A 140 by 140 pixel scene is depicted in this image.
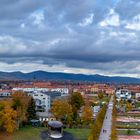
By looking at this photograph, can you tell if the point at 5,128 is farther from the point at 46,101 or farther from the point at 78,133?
the point at 46,101

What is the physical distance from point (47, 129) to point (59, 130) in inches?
112

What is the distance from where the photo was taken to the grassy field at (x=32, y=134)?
Result: 38250 mm

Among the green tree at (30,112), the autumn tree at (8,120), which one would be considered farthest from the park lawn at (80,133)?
the green tree at (30,112)

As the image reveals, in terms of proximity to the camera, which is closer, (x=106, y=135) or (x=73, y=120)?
(x=106, y=135)

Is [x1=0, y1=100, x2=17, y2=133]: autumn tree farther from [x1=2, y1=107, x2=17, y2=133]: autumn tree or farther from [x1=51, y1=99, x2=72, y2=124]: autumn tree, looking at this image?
[x1=51, y1=99, x2=72, y2=124]: autumn tree

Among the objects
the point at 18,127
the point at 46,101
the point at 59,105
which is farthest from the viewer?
the point at 46,101

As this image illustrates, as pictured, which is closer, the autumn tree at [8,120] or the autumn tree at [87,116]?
the autumn tree at [8,120]

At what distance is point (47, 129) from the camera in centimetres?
4569

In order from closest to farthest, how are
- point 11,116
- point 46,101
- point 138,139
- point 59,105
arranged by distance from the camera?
point 138,139 → point 11,116 → point 59,105 → point 46,101

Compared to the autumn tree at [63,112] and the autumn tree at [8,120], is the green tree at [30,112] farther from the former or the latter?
the autumn tree at [8,120]

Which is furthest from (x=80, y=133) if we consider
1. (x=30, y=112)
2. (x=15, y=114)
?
(x=30, y=112)

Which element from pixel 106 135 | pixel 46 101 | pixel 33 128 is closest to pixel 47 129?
pixel 33 128

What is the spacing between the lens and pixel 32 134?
4088 cm

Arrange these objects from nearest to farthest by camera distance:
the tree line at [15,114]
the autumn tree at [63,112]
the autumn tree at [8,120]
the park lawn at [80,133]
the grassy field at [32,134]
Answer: the grassy field at [32,134]
the park lawn at [80,133]
the autumn tree at [8,120]
the tree line at [15,114]
the autumn tree at [63,112]
